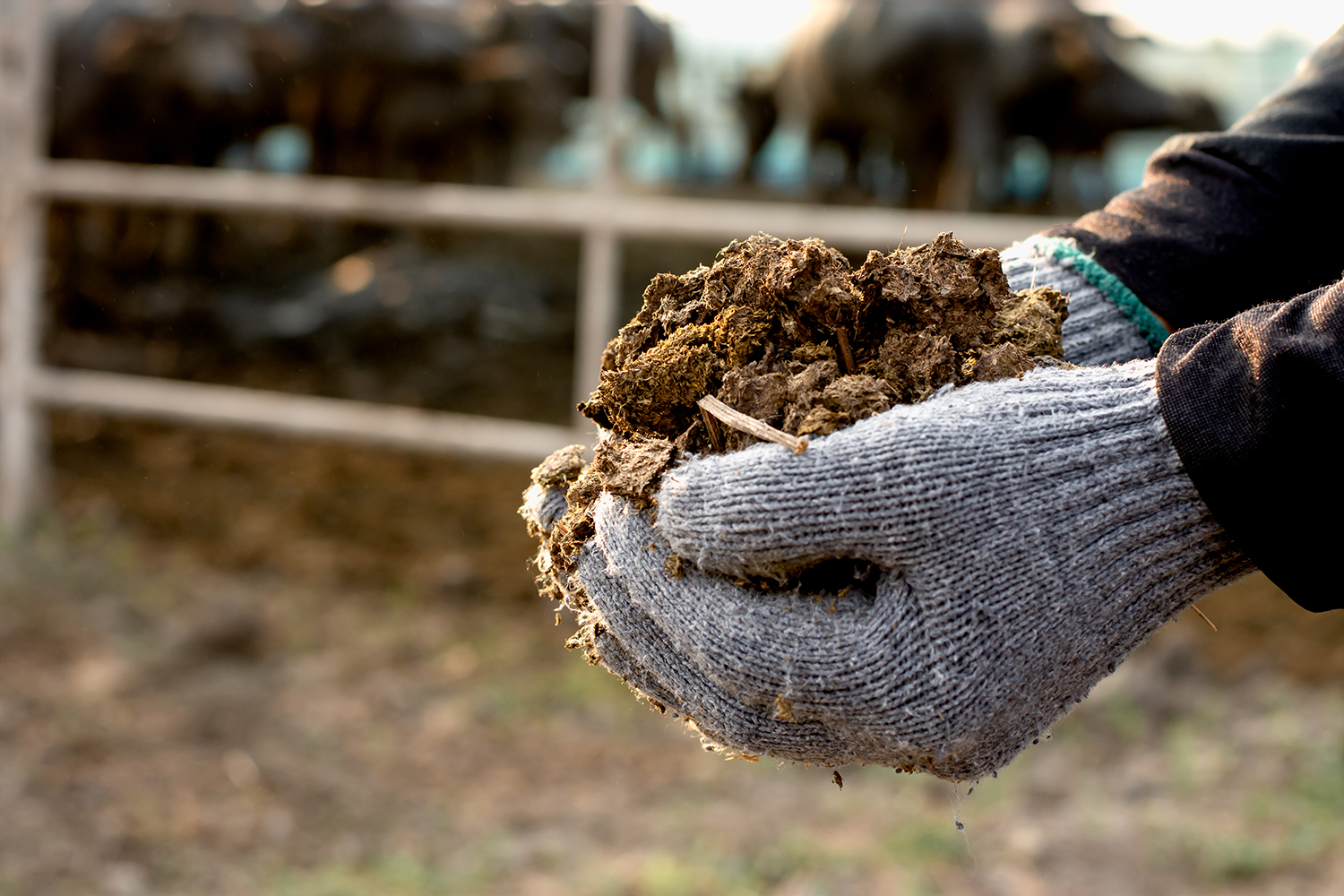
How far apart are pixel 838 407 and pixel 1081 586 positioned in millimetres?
236

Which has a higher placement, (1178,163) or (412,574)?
(1178,163)

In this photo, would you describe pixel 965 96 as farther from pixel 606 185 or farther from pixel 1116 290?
pixel 1116 290

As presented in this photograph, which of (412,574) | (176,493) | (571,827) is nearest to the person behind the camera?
(571,827)

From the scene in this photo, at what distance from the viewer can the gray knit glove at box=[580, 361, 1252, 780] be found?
2.83 ft

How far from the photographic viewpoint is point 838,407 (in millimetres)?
910

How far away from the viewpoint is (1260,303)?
1.22 metres

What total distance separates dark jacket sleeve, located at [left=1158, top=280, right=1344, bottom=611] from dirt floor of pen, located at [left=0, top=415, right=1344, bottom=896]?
1359mm

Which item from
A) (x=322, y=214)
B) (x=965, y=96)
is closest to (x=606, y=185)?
(x=322, y=214)

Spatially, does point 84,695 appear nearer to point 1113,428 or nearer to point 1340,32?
point 1113,428

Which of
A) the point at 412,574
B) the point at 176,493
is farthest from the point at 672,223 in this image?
the point at 176,493

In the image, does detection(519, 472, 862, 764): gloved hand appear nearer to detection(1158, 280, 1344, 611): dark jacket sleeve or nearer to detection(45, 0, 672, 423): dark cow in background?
detection(1158, 280, 1344, 611): dark jacket sleeve

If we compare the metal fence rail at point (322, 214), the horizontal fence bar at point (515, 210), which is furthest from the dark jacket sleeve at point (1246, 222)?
the metal fence rail at point (322, 214)

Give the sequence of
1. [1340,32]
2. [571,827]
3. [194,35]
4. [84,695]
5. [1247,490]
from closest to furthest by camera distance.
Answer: [1247,490]
[1340,32]
[571,827]
[84,695]
[194,35]

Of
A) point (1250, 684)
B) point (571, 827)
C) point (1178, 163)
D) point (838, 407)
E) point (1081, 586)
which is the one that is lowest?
point (571, 827)
